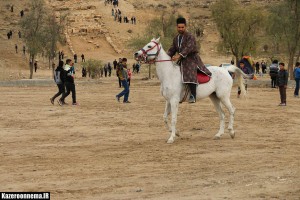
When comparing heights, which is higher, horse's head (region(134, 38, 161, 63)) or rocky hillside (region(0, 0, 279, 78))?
horse's head (region(134, 38, 161, 63))

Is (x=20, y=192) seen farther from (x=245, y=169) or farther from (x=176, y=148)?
(x=176, y=148)

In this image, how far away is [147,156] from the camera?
13164mm

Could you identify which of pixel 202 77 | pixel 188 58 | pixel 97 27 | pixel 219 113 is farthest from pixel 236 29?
pixel 97 27

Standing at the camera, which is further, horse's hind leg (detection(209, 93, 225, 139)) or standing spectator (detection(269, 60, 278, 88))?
standing spectator (detection(269, 60, 278, 88))

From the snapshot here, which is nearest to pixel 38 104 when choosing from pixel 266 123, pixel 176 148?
pixel 266 123

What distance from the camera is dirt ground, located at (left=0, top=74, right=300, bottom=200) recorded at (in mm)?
9992

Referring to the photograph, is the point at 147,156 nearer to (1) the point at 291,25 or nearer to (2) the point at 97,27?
(1) the point at 291,25

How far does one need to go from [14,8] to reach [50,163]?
87563mm

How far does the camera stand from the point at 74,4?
334 feet

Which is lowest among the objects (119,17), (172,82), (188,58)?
(119,17)

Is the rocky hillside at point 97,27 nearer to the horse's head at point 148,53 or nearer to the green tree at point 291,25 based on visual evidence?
the green tree at point 291,25

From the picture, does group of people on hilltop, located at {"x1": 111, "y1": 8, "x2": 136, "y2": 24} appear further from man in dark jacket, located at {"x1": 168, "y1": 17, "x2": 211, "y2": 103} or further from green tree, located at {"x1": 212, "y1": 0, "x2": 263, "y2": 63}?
man in dark jacket, located at {"x1": 168, "y1": 17, "x2": 211, "y2": 103}

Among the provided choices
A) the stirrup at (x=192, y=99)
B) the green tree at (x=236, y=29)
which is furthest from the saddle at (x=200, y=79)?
the green tree at (x=236, y=29)

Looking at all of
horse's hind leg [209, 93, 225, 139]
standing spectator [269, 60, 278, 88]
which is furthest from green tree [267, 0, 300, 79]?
horse's hind leg [209, 93, 225, 139]
